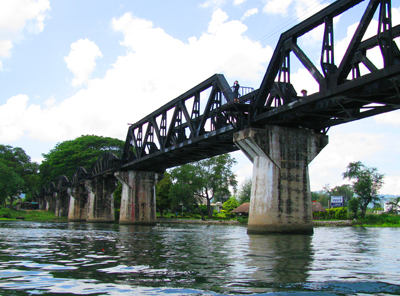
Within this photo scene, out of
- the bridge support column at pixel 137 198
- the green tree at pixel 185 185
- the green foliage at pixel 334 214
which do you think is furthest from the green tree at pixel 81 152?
the green foliage at pixel 334 214

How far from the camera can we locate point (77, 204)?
9906 cm

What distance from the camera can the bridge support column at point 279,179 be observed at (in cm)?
2452

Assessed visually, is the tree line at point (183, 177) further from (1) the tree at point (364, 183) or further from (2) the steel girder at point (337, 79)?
(2) the steel girder at point (337, 79)

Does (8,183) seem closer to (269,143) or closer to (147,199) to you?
(147,199)

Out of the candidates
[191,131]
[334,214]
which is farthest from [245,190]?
[191,131]

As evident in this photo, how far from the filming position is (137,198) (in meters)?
57.9

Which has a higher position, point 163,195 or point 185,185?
point 185,185

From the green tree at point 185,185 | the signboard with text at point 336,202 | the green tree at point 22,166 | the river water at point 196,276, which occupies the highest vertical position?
the green tree at point 22,166

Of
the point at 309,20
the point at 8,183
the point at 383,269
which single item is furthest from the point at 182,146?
the point at 8,183

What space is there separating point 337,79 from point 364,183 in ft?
197

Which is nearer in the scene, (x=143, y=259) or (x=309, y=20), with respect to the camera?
(x=143, y=259)

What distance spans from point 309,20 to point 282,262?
14887mm

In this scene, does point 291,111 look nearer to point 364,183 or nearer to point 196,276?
point 196,276

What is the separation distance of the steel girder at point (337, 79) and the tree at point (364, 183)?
41.8 m
